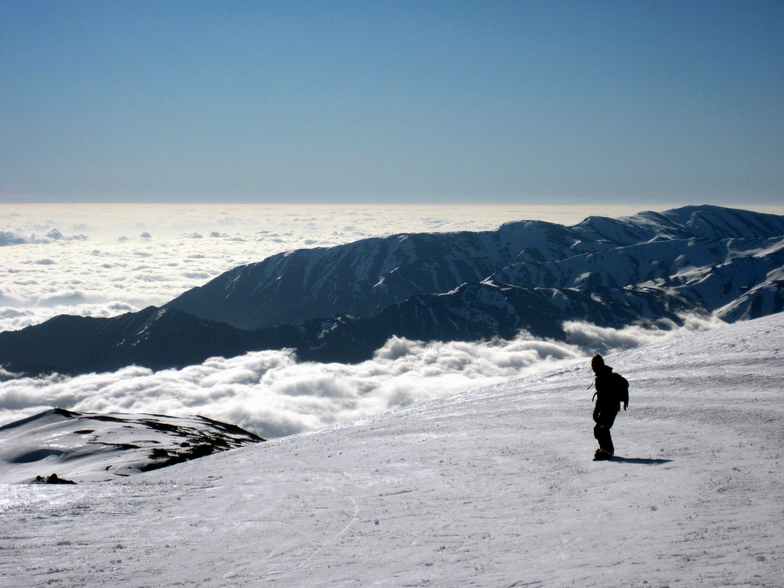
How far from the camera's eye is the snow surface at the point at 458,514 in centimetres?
677

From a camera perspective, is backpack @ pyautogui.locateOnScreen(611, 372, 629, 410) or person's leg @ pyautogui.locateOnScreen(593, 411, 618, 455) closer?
person's leg @ pyautogui.locateOnScreen(593, 411, 618, 455)

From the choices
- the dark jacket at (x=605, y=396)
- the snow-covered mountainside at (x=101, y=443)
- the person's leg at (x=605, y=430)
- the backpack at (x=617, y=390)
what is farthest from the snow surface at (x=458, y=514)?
the snow-covered mountainside at (x=101, y=443)

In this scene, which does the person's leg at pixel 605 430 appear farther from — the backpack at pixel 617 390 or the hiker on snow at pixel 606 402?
the backpack at pixel 617 390

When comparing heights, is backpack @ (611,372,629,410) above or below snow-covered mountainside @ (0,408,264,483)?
above

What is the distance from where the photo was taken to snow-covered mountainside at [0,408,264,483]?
194 feet

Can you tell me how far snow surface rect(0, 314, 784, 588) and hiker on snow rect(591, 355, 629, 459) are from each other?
584 mm

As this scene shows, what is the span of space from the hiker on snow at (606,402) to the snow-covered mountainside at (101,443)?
161ft

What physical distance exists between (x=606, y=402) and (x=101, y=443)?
85.5 m

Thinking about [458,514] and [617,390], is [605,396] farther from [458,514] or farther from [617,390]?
[458,514]

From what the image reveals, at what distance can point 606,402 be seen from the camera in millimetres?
12320

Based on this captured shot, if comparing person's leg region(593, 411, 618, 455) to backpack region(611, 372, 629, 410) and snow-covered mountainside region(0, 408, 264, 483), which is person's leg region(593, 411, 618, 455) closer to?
backpack region(611, 372, 629, 410)

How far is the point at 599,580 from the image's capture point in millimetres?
6137

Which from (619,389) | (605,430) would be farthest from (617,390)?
(605,430)

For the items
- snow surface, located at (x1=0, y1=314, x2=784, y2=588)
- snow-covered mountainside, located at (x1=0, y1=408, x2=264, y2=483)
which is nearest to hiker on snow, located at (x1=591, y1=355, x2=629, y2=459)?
snow surface, located at (x1=0, y1=314, x2=784, y2=588)
